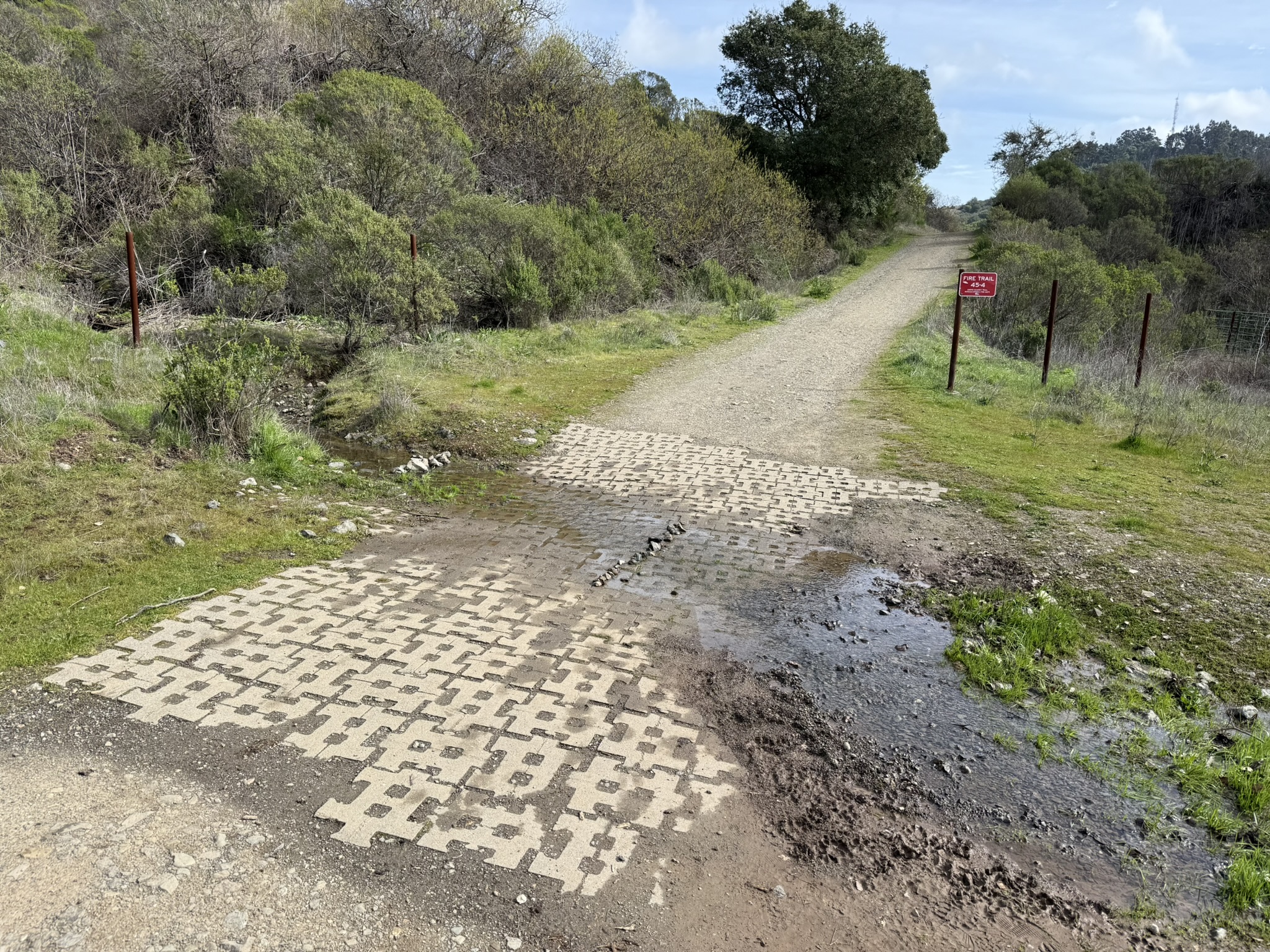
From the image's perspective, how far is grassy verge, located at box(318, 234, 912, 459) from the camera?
911 centimetres

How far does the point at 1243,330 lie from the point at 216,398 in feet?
122

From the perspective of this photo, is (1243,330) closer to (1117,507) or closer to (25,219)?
(1117,507)

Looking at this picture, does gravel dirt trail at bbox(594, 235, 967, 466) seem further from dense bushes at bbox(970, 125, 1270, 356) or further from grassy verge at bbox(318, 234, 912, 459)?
dense bushes at bbox(970, 125, 1270, 356)

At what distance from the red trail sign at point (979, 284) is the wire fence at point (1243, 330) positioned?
22953mm

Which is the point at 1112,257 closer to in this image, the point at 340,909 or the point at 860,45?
the point at 860,45

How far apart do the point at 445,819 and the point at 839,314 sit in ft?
61.5

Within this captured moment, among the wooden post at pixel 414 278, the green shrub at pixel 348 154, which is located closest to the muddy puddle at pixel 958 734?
the wooden post at pixel 414 278

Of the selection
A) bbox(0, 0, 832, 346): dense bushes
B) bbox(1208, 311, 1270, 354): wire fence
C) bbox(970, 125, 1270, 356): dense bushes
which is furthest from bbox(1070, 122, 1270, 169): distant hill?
bbox(0, 0, 832, 346): dense bushes

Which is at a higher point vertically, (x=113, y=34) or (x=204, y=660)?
(x=113, y=34)

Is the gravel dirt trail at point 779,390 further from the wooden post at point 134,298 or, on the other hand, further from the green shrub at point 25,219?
the green shrub at point 25,219

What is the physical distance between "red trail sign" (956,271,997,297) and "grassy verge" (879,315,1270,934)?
2087 millimetres

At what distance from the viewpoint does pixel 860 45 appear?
1452 inches

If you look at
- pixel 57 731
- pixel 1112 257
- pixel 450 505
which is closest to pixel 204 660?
pixel 57 731

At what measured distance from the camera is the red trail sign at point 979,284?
11898 mm
